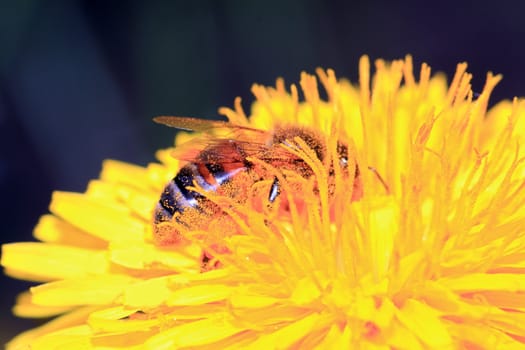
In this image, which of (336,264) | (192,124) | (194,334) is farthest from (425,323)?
(192,124)

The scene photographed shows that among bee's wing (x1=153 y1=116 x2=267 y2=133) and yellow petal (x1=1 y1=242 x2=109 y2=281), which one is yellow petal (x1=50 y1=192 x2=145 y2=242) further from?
bee's wing (x1=153 y1=116 x2=267 y2=133)

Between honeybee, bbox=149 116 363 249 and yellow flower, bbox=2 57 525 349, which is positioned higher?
honeybee, bbox=149 116 363 249

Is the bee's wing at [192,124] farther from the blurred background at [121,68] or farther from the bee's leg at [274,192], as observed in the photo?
the blurred background at [121,68]

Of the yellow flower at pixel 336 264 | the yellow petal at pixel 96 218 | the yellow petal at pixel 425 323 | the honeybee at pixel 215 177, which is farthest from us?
the yellow petal at pixel 96 218

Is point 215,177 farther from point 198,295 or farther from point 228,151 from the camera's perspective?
point 198,295

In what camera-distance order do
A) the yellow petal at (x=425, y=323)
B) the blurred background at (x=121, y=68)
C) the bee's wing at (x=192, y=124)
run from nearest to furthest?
the yellow petal at (x=425, y=323) < the bee's wing at (x=192, y=124) < the blurred background at (x=121, y=68)

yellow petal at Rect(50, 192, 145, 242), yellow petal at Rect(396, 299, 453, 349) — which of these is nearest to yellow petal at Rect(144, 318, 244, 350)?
yellow petal at Rect(396, 299, 453, 349)

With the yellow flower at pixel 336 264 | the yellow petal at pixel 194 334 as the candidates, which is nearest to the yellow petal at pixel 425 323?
the yellow flower at pixel 336 264
